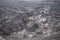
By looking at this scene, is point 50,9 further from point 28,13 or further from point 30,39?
point 30,39

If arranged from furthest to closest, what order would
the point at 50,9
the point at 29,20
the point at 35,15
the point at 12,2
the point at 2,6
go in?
the point at 12,2 < the point at 2,6 < the point at 50,9 < the point at 35,15 < the point at 29,20

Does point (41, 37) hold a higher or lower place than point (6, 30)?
lower

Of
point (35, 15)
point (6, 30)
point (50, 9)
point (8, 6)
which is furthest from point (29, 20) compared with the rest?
point (8, 6)

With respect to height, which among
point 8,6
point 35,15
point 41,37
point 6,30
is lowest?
point 41,37

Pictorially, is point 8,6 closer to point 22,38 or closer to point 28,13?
point 28,13

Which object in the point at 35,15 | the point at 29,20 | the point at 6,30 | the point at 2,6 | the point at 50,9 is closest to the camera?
the point at 6,30

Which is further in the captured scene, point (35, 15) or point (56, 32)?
point (35, 15)
